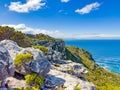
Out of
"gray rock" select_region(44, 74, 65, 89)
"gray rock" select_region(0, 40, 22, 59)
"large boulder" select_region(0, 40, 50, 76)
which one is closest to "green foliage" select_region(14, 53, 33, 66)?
"large boulder" select_region(0, 40, 50, 76)

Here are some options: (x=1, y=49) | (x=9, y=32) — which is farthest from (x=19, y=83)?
(x=9, y=32)

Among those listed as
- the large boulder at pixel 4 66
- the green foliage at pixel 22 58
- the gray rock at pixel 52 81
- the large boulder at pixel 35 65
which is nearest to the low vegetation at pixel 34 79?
the large boulder at pixel 35 65

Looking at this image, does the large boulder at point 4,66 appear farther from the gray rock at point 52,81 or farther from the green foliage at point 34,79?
the gray rock at point 52,81

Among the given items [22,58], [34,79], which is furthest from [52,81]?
[22,58]

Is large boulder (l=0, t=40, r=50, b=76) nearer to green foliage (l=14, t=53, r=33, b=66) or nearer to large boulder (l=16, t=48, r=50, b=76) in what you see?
large boulder (l=16, t=48, r=50, b=76)

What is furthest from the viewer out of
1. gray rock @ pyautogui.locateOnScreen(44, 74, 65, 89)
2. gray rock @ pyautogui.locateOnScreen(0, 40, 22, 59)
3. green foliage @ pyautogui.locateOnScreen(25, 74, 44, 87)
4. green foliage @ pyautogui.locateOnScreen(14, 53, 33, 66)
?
gray rock @ pyautogui.locateOnScreen(0, 40, 22, 59)

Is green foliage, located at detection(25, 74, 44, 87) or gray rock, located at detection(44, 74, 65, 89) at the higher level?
green foliage, located at detection(25, 74, 44, 87)

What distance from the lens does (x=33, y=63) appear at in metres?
47.8

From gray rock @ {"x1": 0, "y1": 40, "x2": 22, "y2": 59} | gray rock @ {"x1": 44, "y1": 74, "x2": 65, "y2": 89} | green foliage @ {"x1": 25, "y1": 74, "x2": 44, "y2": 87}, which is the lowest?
gray rock @ {"x1": 44, "y1": 74, "x2": 65, "y2": 89}

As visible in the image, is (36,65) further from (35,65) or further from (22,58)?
(22,58)

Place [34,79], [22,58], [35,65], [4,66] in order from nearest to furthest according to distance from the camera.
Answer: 1. [4,66]
2. [34,79]
3. [22,58]
4. [35,65]

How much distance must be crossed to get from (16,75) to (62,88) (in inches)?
359

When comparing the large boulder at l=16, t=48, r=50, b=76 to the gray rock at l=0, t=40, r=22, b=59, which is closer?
the large boulder at l=16, t=48, r=50, b=76

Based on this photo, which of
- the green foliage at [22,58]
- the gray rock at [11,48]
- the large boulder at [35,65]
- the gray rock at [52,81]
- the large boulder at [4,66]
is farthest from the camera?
the gray rock at [11,48]
